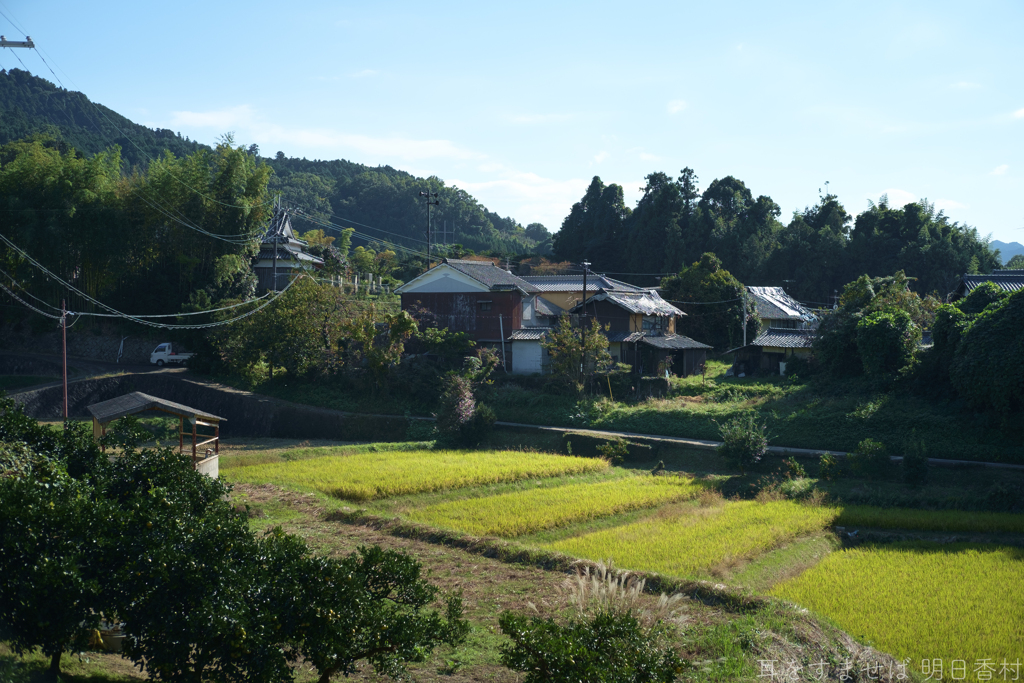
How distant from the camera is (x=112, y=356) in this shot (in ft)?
116


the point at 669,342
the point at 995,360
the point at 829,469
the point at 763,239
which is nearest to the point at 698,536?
the point at 829,469

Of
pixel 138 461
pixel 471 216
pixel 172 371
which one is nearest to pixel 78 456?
pixel 138 461

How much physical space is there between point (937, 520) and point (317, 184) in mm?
81471

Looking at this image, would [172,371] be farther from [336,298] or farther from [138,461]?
[138,461]

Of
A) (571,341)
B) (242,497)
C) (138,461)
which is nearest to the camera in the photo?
(138,461)

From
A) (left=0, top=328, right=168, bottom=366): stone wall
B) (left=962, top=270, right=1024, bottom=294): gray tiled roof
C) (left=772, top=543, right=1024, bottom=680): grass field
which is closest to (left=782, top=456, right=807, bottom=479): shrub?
(left=772, top=543, right=1024, bottom=680): grass field

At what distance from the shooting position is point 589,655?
6.29 metres

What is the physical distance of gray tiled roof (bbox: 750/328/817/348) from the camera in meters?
34.6

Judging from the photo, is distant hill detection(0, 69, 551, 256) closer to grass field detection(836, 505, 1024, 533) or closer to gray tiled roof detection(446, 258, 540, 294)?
gray tiled roof detection(446, 258, 540, 294)

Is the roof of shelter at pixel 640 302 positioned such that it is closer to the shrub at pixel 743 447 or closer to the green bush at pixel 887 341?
the green bush at pixel 887 341

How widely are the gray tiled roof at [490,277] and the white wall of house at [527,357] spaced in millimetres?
2944

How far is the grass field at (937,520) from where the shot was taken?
15336 millimetres

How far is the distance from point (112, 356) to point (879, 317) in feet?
120

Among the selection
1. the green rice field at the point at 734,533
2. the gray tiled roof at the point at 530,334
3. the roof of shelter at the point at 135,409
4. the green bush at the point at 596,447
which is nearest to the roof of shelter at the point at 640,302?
the gray tiled roof at the point at 530,334
